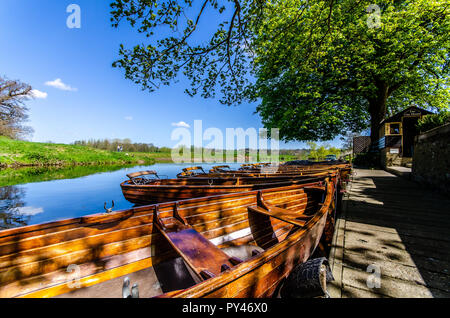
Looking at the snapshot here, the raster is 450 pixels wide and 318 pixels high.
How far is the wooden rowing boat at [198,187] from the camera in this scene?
14.8 feet

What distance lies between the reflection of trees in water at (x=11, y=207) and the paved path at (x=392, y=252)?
362 inches

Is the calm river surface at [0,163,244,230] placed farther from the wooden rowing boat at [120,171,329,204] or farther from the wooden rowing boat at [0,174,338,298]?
the wooden rowing boat at [0,174,338,298]

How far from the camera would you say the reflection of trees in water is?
5.74 m

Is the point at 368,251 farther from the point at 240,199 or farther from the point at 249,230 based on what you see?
the point at 240,199

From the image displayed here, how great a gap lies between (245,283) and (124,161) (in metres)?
42.2

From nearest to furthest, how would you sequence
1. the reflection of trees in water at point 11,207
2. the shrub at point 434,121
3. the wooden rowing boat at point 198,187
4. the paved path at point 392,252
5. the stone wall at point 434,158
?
1. the paved path at point 392,252
2. the wooden rowing boat at point 198,187
3. the stone wall at point 434,158
4. the reflection of trees in water at point 11,207
5. the shrub at point 434,121

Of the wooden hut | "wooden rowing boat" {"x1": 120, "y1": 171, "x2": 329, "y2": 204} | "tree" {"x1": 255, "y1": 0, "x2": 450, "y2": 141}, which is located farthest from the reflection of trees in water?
the wooden hut

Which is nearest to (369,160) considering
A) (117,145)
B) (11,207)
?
(11,207)

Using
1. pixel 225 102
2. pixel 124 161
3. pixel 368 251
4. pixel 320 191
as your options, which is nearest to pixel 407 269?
pixel 368 251

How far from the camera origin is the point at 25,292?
4.82 feet

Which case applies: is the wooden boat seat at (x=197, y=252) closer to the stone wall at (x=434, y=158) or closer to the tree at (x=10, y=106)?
the stone wall at (x=434, y=158)

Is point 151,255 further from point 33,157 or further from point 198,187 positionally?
point 33,157

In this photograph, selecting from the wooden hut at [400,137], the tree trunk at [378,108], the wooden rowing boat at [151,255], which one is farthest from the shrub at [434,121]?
the wooden rowing boat at [151,255]

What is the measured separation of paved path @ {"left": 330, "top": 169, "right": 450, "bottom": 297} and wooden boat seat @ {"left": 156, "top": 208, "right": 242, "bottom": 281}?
1.33 meters
